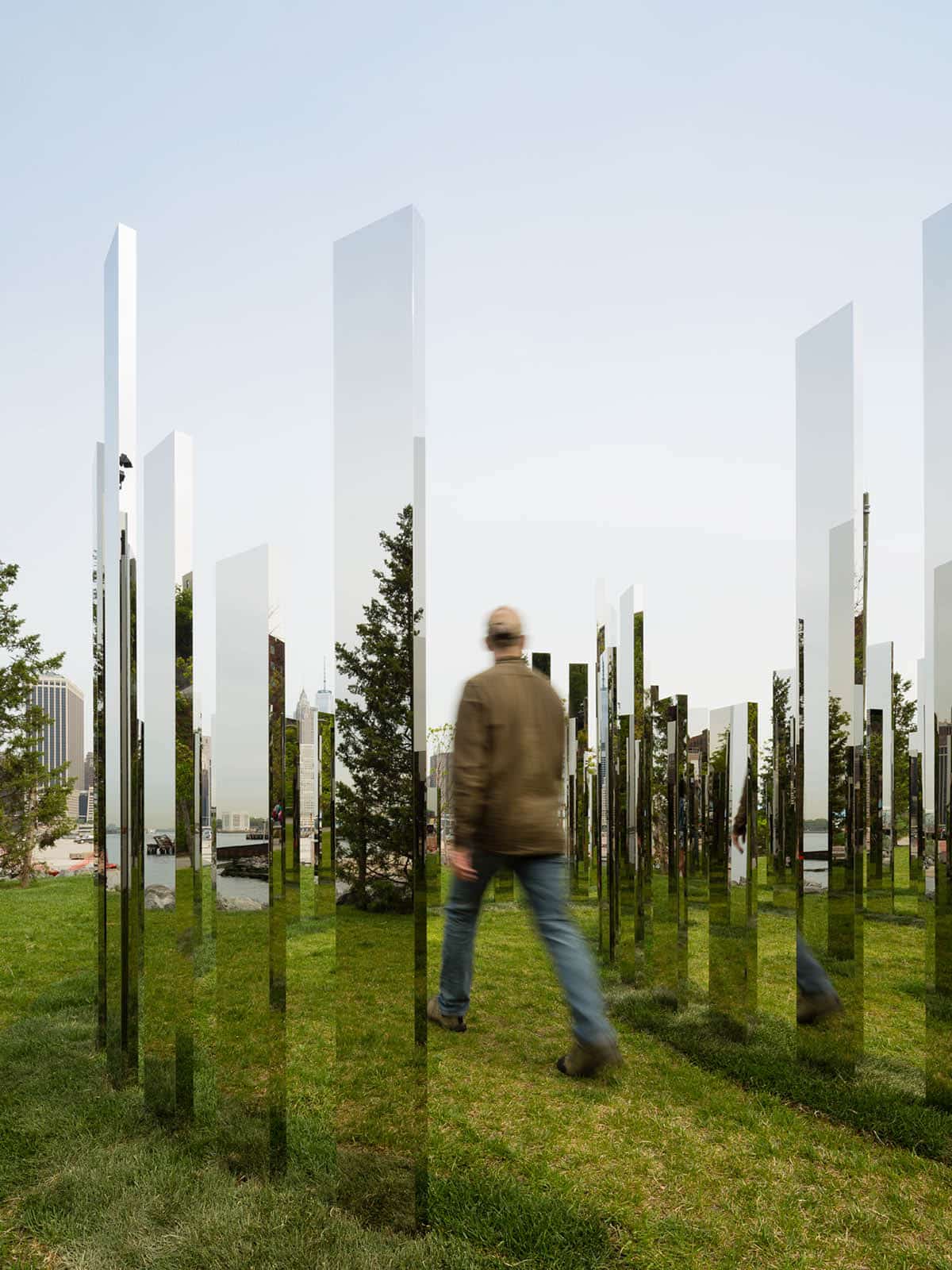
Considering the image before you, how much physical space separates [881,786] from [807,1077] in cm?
203

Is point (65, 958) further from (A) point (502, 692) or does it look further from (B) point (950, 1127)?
(B) point (950, 1127)

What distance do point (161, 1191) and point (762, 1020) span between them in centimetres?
315

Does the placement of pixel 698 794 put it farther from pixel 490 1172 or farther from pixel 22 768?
pixel 22 768

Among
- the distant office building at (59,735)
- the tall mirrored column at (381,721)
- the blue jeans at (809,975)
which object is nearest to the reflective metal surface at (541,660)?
the blue jeans at (809,975)

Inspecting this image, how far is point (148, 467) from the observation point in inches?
156

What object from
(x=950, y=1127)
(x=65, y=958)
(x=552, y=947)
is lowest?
(x=65, y=958)

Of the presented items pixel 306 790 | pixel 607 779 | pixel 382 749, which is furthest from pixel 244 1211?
pixel 607 779

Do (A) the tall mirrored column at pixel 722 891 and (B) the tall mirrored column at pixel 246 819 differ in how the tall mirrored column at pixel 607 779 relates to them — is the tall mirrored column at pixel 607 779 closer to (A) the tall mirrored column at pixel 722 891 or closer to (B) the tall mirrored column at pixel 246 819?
(A) the tall mirrored column at pixel 722 891

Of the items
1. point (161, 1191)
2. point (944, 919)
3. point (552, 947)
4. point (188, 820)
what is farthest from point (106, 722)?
point (944, 919)

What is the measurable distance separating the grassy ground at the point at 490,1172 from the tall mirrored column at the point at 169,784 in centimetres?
20

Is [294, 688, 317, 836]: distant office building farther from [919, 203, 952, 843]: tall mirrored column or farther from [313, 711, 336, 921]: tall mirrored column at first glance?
[919, 203, 952, 843]: tall mirrored column

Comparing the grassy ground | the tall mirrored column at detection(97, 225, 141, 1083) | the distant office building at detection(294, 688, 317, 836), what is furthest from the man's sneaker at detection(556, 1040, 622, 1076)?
the tall mirrored column at detection(97, 225, 141, 1083)

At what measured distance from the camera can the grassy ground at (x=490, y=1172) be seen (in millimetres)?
2648

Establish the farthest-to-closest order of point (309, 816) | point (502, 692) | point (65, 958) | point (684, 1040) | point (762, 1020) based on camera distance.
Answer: point (65, 958) < point (762, 1020) < point (684, 1040) < point (309, 816) < point (502, 692)
